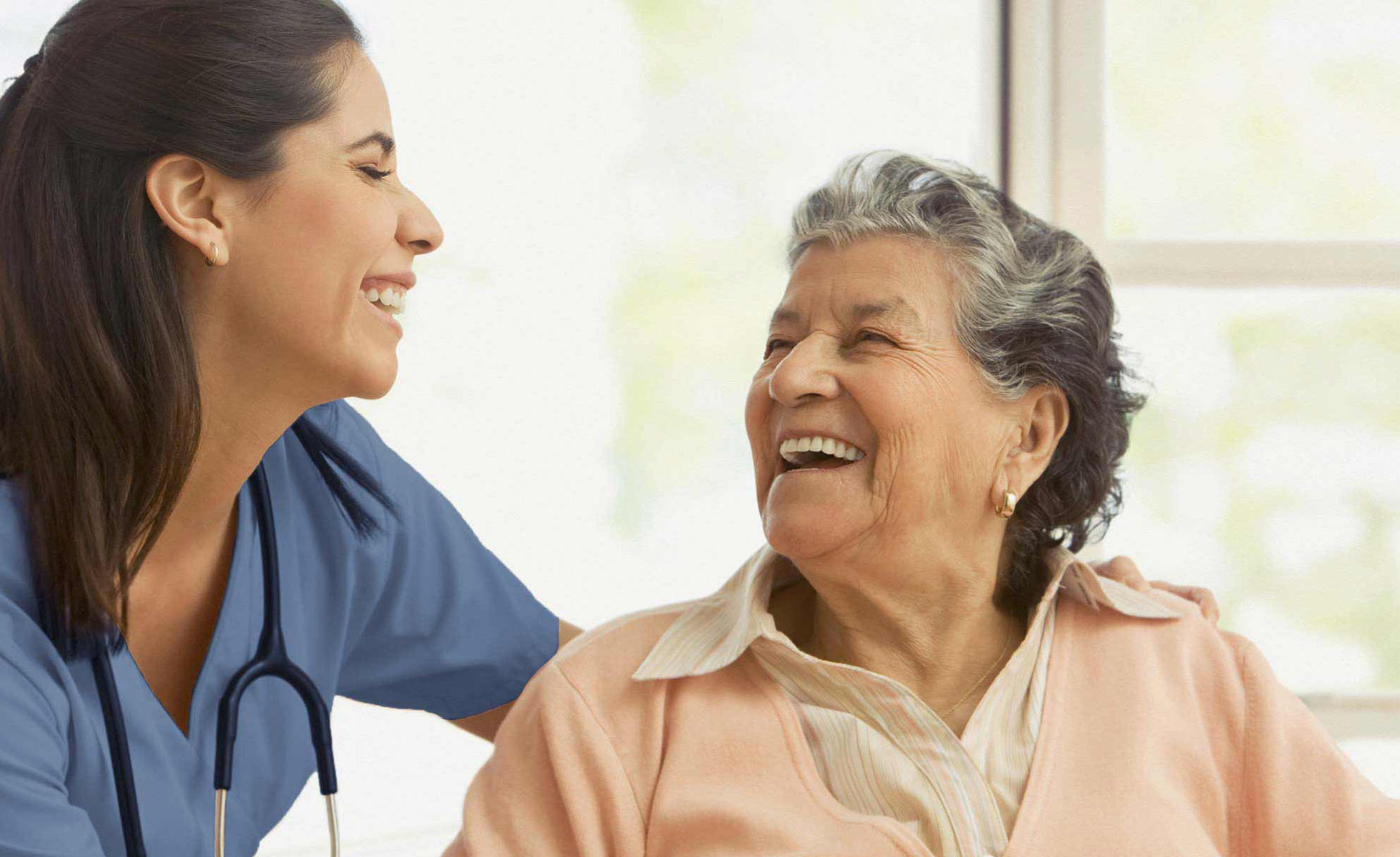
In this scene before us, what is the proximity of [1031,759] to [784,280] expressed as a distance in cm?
120

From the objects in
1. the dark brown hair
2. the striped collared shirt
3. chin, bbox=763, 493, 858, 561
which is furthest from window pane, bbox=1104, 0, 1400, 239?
the dark brown hair

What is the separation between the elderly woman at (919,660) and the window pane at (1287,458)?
2.95ft

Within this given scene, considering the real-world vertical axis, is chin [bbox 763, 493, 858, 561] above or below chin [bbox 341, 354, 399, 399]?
below

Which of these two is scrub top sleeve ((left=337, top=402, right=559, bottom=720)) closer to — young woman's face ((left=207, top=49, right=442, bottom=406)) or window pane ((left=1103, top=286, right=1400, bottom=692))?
young woman's face ((left=207, top=49, right=442, bottom=406))

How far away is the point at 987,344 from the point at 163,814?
1039 mm

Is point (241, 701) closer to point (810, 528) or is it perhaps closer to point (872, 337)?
point (810, 528)

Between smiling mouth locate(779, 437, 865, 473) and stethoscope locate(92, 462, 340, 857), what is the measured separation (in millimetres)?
607

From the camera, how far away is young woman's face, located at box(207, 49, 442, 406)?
135cm

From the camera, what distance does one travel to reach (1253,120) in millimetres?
2344

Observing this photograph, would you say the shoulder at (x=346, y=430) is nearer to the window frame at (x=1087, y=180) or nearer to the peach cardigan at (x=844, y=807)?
the peach cardigan at (x=844, y=807)

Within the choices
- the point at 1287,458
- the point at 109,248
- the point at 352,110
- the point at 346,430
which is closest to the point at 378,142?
the point at 352,110

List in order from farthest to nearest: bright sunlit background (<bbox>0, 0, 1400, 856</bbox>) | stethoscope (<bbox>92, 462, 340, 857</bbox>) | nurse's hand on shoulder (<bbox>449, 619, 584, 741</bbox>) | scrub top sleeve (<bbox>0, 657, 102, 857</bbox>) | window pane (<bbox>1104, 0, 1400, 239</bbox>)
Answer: window pane (<bbox>1104, 0, 1400, 239</bbox>)
bright sunlit background (<bbox>0, 0, 1400, 856</bbox>)
nurse's hand on shoulder (<bbox>449, 619, 584, 741</bbox>)
stethoscope (<bbox>92, 462, 340, 857</bbox>)
scrub top sleeve (<bbox>0, 657, 102, 857</bbox>)

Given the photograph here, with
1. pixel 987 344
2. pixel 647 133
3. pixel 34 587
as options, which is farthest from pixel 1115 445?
pixel 34 587

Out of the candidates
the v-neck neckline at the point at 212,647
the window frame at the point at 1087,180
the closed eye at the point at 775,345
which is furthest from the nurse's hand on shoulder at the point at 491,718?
the window frame at the point at 1087,180
